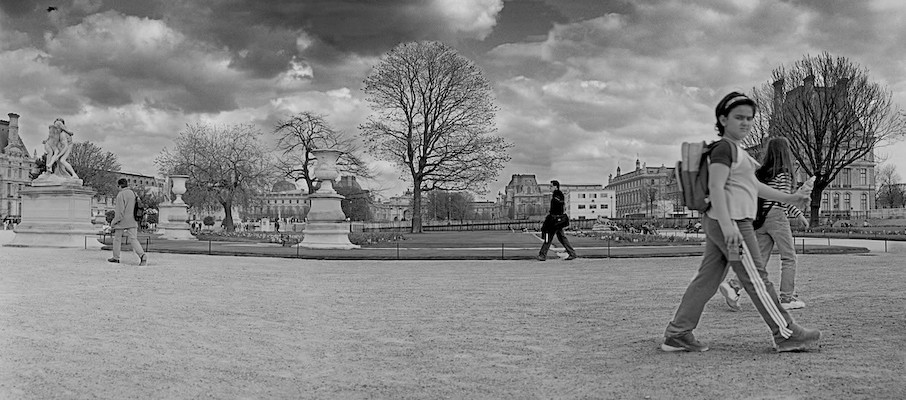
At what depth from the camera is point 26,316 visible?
278 inches

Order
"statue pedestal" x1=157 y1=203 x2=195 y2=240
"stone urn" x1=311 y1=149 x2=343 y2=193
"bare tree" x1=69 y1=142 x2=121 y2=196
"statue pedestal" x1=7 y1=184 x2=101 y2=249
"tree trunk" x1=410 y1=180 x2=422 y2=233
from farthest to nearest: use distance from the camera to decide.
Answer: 1. "bare tree" x1=69 y1=142 x2=121 y2=196
2. "tree trunk" x1=410 y1=180 x2=422 y2=233
3. "statue pedestal" x1=157 y1=203 x2=195 y2=240
4. "stone urn" x1=311 y1=149 x2=343 y2=193
5. "statue pedestal" x1=7 y1=184 x2=101 y2=249

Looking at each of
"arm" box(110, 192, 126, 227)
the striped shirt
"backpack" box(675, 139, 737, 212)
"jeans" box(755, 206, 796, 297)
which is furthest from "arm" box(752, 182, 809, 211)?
"arm" box(110, 192, 126, 227)

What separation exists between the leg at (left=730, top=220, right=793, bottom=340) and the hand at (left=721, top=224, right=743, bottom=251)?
0.15 m

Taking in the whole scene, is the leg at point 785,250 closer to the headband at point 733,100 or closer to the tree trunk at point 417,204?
the headband at point 733,100

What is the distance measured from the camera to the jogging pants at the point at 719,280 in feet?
16.5

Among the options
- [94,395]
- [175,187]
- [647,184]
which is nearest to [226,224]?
[175,187]

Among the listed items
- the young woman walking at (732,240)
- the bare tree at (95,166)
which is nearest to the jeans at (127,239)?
the young woman walking at (732,240)

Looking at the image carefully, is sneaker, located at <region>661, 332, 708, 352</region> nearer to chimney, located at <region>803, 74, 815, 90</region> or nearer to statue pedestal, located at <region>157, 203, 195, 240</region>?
statue pedestal, located at <region>157, 203, 195, 240</region>

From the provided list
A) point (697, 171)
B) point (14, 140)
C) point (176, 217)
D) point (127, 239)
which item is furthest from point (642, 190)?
point (697, 171)

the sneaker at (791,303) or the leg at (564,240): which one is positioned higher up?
the leg at (564,240)

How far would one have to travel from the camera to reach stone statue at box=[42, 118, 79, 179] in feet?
68.5

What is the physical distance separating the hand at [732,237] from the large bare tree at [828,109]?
44.8 meters

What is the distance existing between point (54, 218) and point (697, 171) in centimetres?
2089

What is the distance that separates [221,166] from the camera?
47.2 metres
